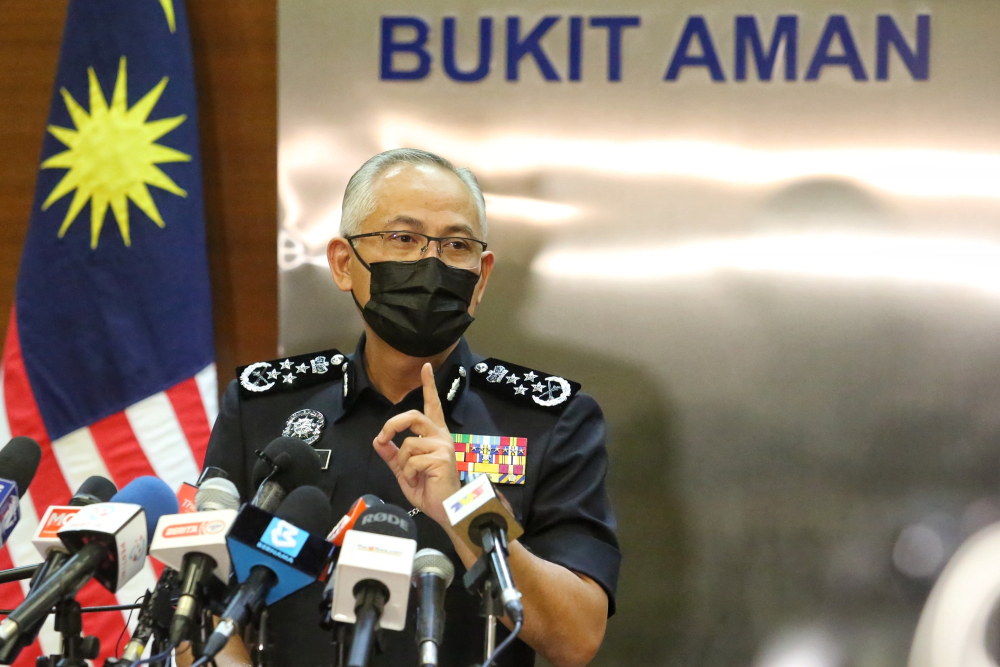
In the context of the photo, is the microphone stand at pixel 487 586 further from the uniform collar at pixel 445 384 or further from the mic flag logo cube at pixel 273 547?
the uniform collar at pixel 445 384

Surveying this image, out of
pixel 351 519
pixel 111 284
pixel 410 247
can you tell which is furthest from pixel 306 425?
pixel 111 284

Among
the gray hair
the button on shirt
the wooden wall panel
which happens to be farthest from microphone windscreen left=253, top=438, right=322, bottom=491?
the wooden wall panel

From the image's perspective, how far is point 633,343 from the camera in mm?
2807

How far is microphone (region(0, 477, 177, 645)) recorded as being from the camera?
1146mm

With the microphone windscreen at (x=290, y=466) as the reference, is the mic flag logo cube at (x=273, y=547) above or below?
below

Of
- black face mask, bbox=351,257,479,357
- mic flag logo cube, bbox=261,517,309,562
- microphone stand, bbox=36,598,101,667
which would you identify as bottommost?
microphone stand, bbox=36,598,101,667

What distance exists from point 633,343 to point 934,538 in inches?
39.0

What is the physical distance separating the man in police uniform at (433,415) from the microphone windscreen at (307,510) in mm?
432

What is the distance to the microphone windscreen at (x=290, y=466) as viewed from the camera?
4.54 feet

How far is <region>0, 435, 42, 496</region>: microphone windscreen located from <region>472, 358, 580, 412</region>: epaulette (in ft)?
3.20

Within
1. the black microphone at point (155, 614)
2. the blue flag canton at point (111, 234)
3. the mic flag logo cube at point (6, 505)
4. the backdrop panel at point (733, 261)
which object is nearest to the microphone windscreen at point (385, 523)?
the black microphone at point (155, 614)

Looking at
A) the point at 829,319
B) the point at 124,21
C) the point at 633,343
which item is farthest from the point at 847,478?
the point at 124,21

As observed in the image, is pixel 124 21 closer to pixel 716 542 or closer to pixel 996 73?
pixel 716 542

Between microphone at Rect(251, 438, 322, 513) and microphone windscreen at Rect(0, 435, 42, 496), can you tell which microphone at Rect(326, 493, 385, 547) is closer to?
microphone at Rect(251, 438, 322, 513)
